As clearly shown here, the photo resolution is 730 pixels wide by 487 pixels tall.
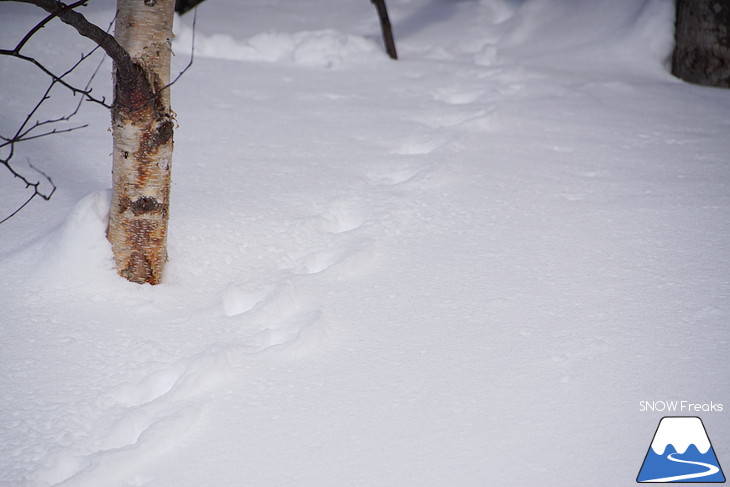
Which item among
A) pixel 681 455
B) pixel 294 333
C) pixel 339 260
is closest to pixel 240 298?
pixel 294 333

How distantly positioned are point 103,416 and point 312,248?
106 cm

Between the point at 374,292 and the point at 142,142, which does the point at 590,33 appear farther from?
the point at 142,142

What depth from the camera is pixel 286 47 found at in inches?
192

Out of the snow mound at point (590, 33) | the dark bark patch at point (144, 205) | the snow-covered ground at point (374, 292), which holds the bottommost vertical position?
the snow-covered ground at point (374, 292)

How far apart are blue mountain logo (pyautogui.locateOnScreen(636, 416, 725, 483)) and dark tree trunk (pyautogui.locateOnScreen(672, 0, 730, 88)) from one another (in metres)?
3.37

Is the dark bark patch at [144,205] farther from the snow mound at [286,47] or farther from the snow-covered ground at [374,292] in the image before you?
the snow mound at [286,47]

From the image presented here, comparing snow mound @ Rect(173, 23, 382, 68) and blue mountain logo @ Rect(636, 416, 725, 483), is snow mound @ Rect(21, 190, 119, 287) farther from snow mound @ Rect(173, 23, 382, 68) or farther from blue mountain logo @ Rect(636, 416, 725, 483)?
snow mound @ Rect(173, 23, 382, 68)

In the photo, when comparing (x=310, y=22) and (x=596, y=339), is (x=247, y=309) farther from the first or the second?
(x=310, y=22)

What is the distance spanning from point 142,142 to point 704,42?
3.81m

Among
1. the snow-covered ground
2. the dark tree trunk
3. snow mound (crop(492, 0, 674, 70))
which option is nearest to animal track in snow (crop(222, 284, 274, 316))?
the snow-covered ground

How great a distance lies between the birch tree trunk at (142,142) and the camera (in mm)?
2053

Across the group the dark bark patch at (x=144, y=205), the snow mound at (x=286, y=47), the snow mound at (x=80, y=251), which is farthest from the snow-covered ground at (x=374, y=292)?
the snow mound at (x=286, y=47)

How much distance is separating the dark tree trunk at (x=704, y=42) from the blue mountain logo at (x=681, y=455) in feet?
11.1

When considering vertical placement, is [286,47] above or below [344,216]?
above
